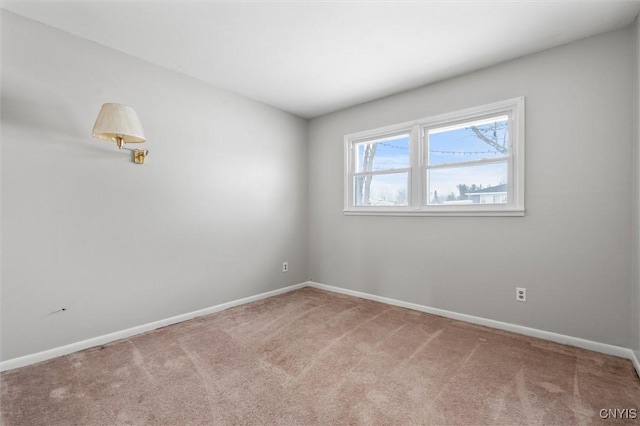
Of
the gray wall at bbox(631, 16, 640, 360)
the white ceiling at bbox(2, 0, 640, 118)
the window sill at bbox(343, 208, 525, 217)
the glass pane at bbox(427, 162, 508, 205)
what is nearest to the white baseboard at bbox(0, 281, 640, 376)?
the gray wall at bbox(631, 16, 640, 360)

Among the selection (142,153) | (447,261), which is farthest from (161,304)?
(447,261)

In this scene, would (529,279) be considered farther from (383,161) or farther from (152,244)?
(152,244)

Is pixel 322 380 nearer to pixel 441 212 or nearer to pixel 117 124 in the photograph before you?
pixel 441 212

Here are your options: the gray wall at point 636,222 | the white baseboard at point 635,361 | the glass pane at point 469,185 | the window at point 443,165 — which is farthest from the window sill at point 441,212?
the white baseboard at point 635,361

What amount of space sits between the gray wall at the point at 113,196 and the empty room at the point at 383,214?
0.7 inches

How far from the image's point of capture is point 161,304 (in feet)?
9.56

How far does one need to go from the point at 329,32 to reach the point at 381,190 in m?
1.99

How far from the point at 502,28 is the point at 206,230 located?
3.28 meters

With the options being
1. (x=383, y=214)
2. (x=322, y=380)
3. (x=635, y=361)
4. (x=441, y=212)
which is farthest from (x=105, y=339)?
(x=635, y=361)

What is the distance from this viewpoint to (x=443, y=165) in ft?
10.6

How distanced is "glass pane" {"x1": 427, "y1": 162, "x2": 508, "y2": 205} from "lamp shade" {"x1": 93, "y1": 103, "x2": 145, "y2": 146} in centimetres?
290

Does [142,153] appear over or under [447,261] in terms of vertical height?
over

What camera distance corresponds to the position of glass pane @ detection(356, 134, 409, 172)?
3.59m

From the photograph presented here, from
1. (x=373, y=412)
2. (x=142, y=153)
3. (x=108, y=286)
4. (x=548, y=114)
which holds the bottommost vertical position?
(x=373, y=412)
